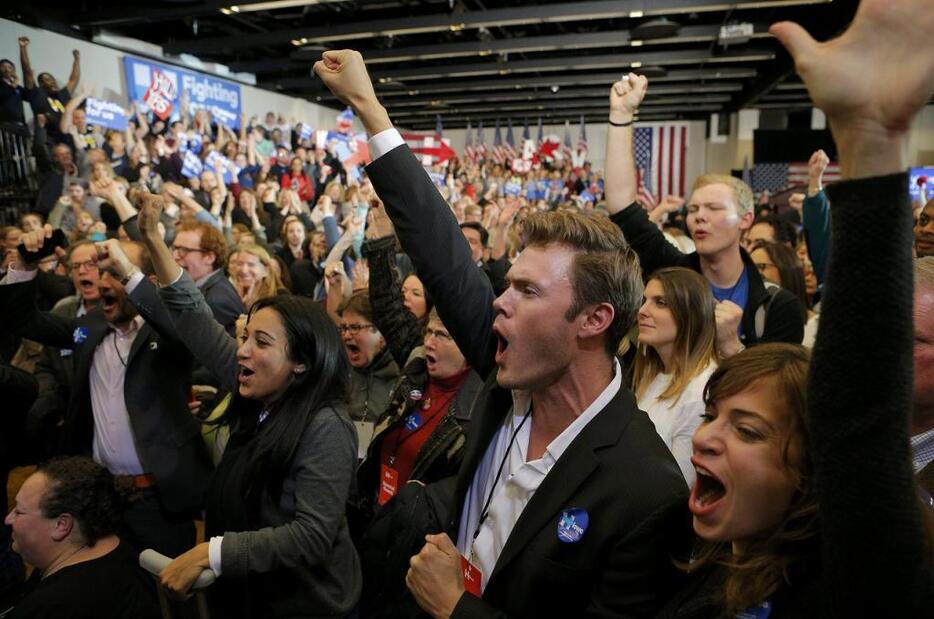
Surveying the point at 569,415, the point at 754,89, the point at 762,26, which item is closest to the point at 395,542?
the point at 569,415

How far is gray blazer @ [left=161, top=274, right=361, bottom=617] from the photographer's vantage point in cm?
161

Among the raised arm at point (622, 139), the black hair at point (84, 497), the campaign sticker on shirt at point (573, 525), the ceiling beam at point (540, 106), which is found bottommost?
the black hair at point (84, 497)

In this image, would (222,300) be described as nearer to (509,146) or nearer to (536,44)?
(536,44)

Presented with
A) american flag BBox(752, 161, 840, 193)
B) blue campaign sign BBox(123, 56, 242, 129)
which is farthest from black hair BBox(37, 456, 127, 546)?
american flag BBox(752, 161, 840, 193)

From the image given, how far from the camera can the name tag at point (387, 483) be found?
218 centimetres

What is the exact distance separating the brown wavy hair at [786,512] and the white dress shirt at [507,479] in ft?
1.08

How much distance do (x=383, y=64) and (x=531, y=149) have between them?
5933 mm

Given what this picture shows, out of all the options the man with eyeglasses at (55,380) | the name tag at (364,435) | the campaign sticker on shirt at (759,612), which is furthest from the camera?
the man with eyeglasses at (55,380)

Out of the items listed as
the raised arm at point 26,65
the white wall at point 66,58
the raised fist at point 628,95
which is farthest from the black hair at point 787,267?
the white wall at point 66,58

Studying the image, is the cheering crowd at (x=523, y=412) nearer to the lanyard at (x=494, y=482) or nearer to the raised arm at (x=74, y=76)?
the lanyard at (x=494, y=482)

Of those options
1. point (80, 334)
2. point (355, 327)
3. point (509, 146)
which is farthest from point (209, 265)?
point (509, 146)

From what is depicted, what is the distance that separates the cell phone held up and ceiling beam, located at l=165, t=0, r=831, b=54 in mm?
6742

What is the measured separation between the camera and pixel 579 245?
4.17 feet

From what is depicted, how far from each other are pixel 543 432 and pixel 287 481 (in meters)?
0.79
